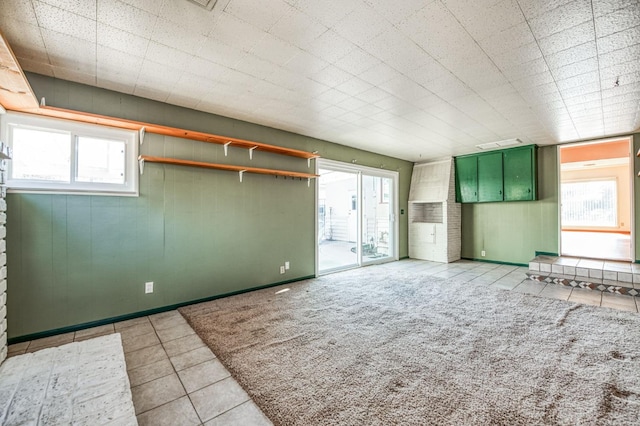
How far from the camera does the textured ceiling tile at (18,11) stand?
5.67ft

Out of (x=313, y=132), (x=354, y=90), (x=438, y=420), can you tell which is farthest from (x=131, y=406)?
(x=313, y=132)

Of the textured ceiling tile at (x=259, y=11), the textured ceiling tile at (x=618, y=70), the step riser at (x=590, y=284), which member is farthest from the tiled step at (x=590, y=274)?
the textured ceiling tile at (x=259, y=11)

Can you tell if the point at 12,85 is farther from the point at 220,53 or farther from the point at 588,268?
the point at 588,268

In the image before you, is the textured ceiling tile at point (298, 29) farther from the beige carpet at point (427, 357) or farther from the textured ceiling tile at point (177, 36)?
the beige carpet at point (427, 357)

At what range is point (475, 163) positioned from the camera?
617cm

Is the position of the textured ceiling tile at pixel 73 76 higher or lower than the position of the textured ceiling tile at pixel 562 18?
higher

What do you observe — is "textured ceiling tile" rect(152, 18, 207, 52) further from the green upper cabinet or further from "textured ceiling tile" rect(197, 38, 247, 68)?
the green upper cabinet

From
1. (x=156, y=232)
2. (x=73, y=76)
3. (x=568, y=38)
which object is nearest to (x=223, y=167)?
(x=156, y=232)

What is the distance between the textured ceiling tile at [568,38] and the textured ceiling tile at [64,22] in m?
3.34

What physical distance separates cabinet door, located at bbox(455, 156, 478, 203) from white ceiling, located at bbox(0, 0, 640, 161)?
2.37 m

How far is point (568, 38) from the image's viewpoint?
2.08 meters

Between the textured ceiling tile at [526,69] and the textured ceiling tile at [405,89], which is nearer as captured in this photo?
the textured ceiling tile at [526,69]

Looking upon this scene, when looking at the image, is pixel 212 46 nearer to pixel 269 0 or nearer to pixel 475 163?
pixel 269 0

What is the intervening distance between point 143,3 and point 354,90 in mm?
1955
